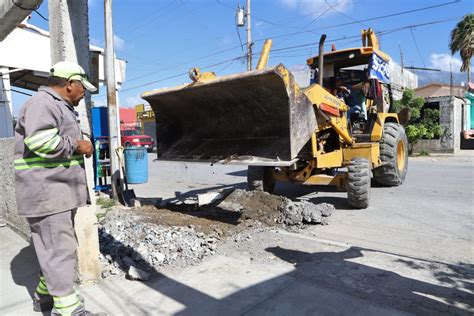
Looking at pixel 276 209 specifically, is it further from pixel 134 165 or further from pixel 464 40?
pixel 464 40

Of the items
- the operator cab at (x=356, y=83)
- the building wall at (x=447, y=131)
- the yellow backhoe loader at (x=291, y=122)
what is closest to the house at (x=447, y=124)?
the building wall at (x=447, y=131)

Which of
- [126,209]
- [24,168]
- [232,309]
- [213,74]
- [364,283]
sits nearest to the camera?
[24,168]

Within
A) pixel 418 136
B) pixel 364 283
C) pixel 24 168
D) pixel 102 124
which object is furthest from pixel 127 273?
pixel 418 136

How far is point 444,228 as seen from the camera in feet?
17.2

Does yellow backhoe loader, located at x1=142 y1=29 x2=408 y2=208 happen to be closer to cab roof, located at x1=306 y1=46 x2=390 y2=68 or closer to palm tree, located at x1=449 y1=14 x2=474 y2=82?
cab roof, located at x1=306 y1=46 x2=390 y2=68

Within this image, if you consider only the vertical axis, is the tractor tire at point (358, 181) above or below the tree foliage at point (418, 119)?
below

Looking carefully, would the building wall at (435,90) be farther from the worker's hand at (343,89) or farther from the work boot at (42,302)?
the work boot at (42,302)

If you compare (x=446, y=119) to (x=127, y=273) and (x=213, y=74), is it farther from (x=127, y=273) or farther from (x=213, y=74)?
(x=127, y=273)

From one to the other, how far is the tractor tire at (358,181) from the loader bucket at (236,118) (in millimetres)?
1180

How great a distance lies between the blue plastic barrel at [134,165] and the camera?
7.61 metres

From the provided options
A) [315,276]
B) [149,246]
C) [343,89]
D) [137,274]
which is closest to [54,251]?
[137,274]

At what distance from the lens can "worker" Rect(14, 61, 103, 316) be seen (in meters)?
2.69

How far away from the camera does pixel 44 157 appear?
2688 mm

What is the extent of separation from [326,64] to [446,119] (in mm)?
12224
